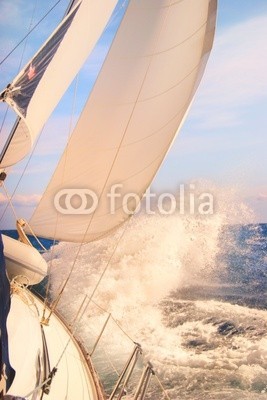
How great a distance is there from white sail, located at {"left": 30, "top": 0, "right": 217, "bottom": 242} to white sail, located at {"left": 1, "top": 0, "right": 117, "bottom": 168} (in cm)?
128

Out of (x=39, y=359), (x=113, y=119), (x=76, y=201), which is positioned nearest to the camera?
(x=39, y=359)

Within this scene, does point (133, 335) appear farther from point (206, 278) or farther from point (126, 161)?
point (206, 278)

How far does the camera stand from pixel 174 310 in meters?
18.8

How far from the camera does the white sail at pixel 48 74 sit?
4.08 m

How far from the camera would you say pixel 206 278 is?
1195 inches

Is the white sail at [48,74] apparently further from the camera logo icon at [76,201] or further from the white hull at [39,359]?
the camera logo icon at [76,201]

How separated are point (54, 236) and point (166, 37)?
4.08m

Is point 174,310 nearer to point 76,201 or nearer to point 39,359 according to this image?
point 76,201

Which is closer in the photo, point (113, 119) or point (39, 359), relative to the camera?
point (39, 359)

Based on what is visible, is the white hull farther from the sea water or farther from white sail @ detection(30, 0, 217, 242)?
white sail @ detection(30, 0, 217, 242)

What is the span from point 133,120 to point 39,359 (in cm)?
424

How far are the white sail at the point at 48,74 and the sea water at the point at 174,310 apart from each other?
1.57 m

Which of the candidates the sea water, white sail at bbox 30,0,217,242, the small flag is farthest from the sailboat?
the sea water

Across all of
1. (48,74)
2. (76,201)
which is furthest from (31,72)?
(76,201)
